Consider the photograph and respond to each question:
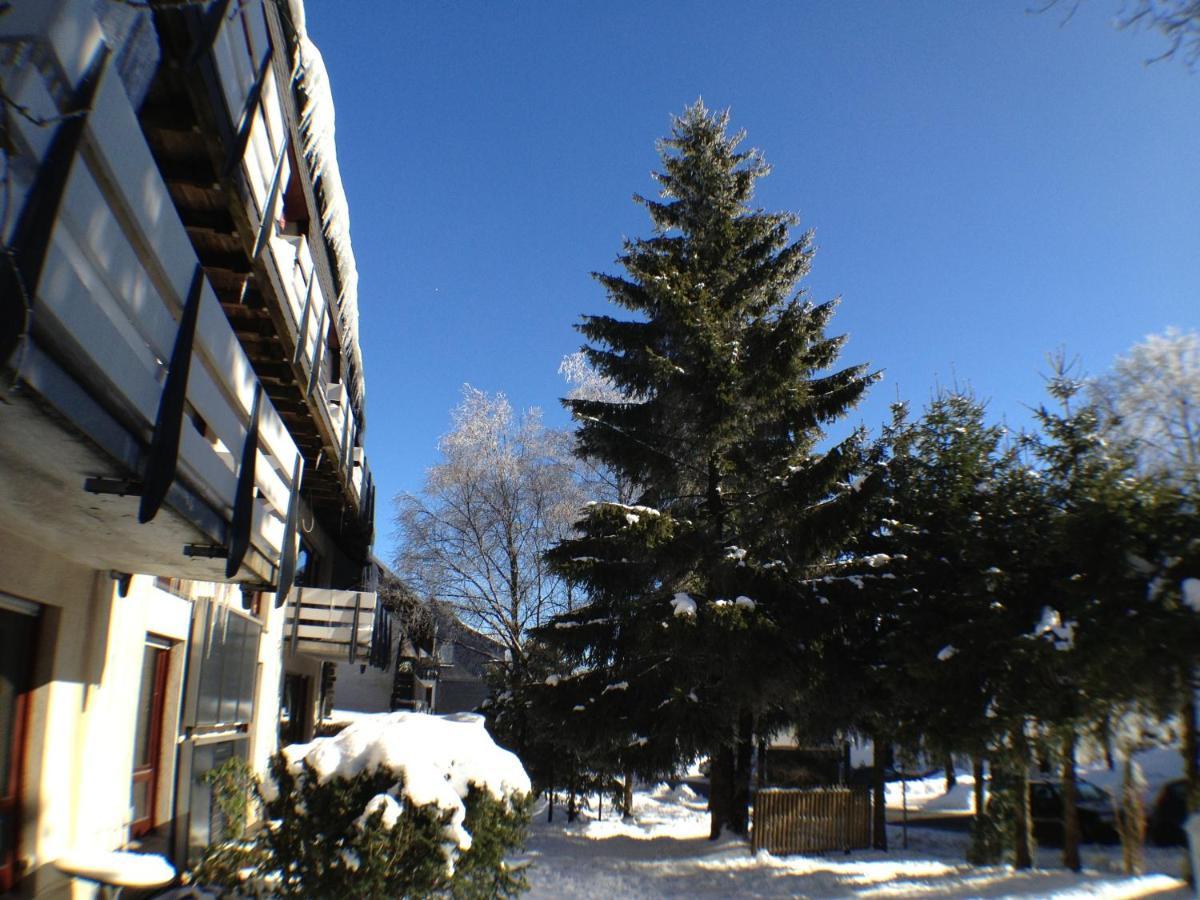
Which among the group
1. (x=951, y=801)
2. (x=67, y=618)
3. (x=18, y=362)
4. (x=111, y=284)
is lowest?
(x=951, y=801)

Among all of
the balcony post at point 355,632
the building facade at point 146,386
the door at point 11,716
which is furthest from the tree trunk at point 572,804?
the door at point 11,716

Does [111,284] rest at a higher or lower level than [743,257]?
lower

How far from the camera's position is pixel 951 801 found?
2691cm

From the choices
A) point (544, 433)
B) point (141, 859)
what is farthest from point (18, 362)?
point (544, 433)

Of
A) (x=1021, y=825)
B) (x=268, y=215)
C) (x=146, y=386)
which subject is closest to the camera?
(x=146, y=386)

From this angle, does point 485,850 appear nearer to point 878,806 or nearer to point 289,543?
point 289,543

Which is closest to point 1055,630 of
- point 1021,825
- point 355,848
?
point 1021,825

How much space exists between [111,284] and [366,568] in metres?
18.2

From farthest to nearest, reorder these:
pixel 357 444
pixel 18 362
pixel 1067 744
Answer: pixel 357 444
pixel 1067 744
pixel 18 362

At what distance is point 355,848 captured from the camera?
5.68 m

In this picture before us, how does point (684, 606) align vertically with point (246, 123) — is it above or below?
below

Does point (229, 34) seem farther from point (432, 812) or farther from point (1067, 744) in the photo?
point (1067, 744)

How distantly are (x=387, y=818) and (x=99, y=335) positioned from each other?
3.56 m

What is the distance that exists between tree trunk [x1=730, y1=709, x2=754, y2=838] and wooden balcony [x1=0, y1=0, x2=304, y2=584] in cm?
1041
